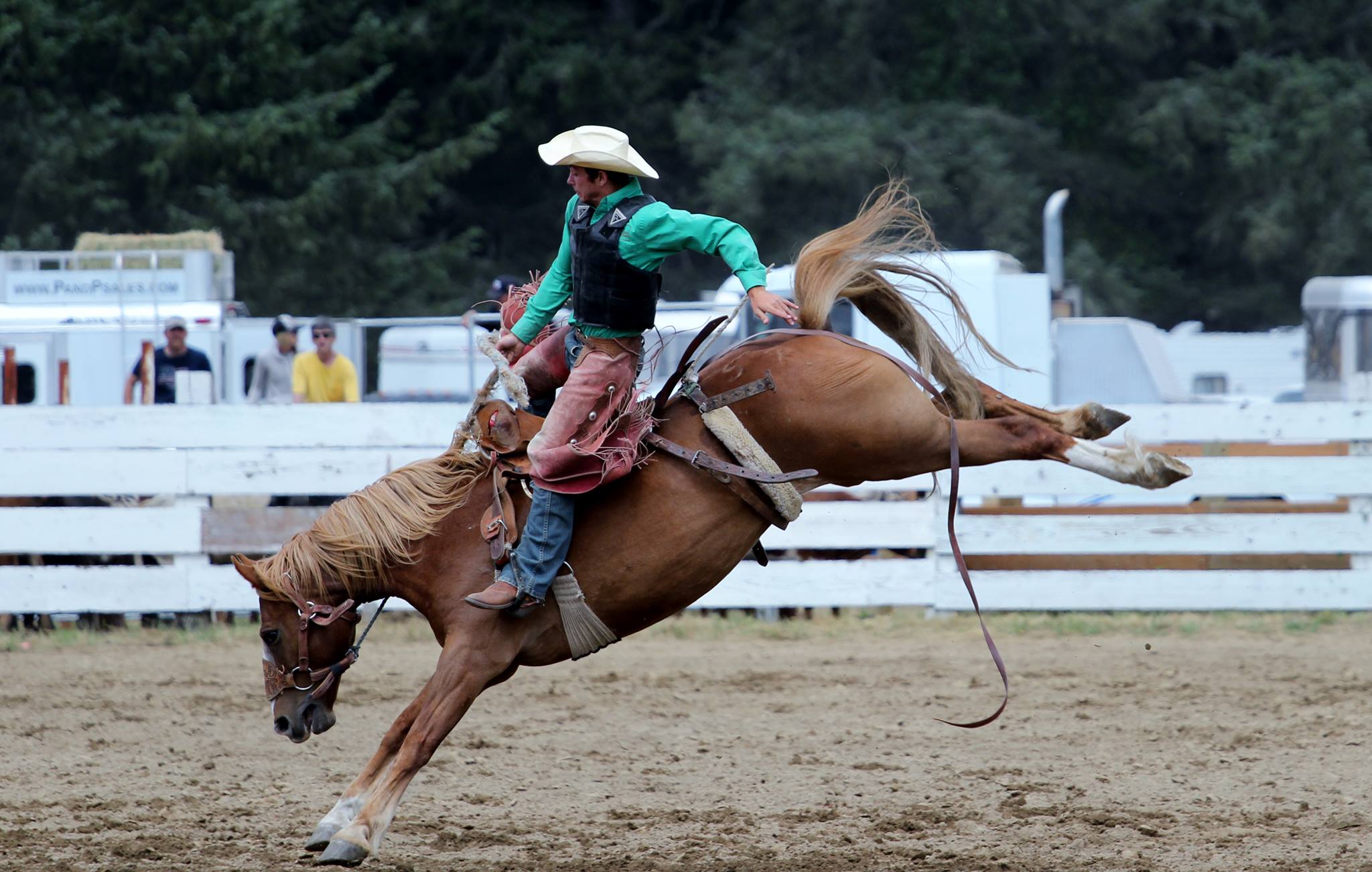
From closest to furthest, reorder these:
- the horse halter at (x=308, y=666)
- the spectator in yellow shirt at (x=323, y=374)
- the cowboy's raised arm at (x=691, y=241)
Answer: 1. the cowboy's raised arm at (x=691, y=241)
2. the horse halter at (x=308, y=666)
3. the spectator in yellow shirt at (x=323, y=374)

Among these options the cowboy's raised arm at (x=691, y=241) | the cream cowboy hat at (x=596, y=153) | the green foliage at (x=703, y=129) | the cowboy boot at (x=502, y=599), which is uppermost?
the green foliage at (x=703, y=129)

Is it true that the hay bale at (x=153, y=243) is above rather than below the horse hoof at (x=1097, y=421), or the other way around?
above

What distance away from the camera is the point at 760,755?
6320mm

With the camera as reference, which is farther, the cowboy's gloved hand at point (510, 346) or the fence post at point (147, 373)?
the fence post at point (147, 373)

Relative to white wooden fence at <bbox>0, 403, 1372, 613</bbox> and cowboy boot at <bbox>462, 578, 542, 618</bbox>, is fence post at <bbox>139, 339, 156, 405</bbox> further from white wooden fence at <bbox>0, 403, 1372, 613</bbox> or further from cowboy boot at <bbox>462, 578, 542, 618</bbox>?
cowboy boot at <bbox>462, 578, 542, 618</bbox>

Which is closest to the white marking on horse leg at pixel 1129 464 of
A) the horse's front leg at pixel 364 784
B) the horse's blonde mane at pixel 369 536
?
the horse's blonde mane at pixel 369 536

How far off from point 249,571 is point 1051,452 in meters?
2.53

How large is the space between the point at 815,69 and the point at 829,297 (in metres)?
21.9

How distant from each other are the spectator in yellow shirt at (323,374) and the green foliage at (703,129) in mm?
12958

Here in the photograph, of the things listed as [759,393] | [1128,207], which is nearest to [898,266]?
[759,393]

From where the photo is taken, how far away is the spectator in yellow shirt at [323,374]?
37.2ft

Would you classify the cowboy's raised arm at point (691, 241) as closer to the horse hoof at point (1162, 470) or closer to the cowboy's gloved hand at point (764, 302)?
the cowboy's gloved hand at point (764, 302)

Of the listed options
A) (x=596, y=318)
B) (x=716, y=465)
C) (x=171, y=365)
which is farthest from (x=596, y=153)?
(x=171, y=365)

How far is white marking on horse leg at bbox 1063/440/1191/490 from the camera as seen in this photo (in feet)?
16.5
